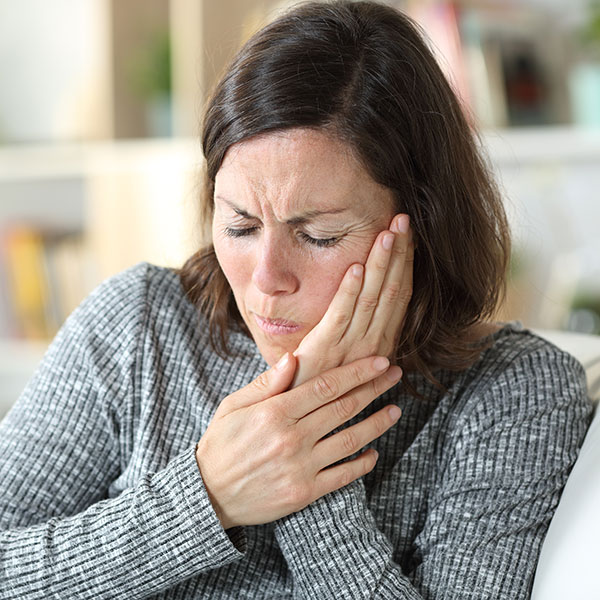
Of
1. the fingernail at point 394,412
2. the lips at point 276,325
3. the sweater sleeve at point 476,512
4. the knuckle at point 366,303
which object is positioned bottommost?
the sweater sleeve at point 476,512

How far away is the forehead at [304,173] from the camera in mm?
1044

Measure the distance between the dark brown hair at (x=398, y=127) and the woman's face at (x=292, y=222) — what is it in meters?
0.02

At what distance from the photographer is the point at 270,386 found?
1.11 metres

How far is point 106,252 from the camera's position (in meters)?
3.00

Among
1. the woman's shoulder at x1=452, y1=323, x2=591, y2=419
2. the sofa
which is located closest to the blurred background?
the woman's shoulder at x1=452, y1=323, x2=591, y2=419

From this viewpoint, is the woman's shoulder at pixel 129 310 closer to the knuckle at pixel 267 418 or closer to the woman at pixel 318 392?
the woman at pixel 318 392

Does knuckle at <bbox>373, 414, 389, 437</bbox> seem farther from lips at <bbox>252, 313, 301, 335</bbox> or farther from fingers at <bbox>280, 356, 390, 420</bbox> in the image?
lips at <bbox>252, 313, 301, 335</bbox>

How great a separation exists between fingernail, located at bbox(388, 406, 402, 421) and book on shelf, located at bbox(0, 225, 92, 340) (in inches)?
83.2

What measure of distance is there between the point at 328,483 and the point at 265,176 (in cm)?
38

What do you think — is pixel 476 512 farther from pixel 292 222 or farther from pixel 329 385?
pixel 292 222

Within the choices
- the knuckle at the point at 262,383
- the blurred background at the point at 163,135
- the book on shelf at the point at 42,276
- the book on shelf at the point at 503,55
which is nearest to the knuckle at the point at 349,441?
the knuckle at the point at 262,383

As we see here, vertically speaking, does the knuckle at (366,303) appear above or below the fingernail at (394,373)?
above

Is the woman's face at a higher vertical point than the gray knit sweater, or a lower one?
higher

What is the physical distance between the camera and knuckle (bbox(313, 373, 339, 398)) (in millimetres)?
1109
